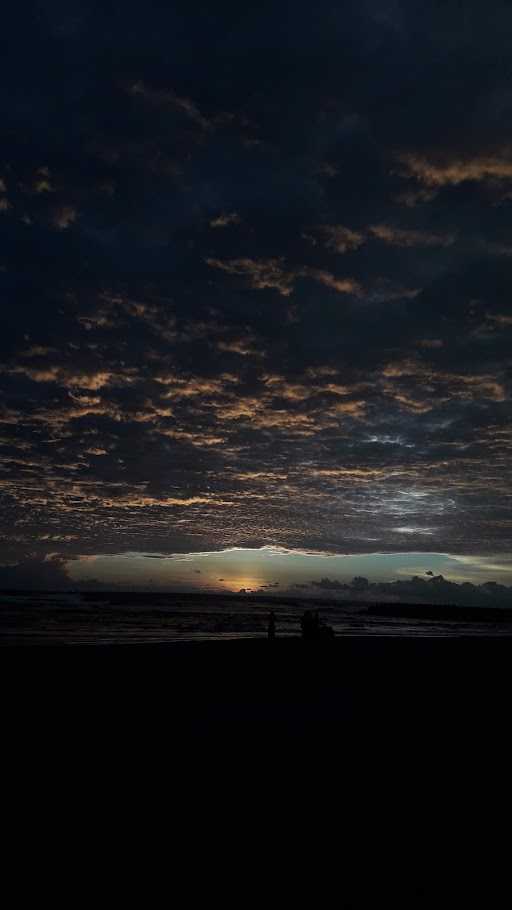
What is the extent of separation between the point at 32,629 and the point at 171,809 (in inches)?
1761

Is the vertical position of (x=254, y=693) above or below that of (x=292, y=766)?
below

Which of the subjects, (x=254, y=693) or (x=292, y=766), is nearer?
(x=292, y=766)

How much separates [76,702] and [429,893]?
10839mm

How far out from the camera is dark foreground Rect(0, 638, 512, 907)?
5.98m

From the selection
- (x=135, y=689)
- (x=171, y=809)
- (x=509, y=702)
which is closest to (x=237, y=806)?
(x=171, y=809)

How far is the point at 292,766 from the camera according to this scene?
30.0ft

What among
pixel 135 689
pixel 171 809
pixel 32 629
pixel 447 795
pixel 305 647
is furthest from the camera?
pixel 32 629

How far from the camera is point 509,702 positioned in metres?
15.8

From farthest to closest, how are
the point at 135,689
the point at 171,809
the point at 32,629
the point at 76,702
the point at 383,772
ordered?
the point at 32,629, the point at 135,689, the point at 76,702, the point at 383,772, the point at 171,809

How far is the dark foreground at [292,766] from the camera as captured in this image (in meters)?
5.98

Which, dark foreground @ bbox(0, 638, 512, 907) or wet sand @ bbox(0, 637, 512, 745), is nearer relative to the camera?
dark foreground @ bbox(0, 638, 512, 907)

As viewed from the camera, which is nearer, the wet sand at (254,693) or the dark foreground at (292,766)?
the dark foreground at (292,766)

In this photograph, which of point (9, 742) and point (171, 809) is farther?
point (9, 742)

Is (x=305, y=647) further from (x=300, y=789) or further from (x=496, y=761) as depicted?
(x=300, y=789)
